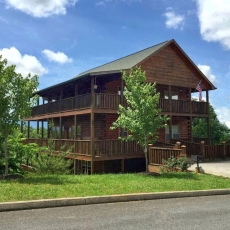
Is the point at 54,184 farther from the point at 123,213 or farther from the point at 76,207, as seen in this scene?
the point at 123,213

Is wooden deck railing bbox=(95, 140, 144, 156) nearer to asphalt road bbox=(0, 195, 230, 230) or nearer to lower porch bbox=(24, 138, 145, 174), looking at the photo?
lower porch bbox=(24, 138, 145, 174)

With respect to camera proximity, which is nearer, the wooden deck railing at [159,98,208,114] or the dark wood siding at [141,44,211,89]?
the wooden deck railing at [159,98,208,114]

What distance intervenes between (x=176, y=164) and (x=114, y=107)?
733cm

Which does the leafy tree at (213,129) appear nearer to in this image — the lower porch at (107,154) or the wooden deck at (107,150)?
the lower porch at (107,154)

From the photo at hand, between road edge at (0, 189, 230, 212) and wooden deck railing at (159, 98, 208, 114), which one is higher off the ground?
wooden deck railing at (159, 98, 208, 114)

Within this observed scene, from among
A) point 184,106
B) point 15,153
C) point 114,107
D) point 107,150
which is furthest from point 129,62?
point 15,153

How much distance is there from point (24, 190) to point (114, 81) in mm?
17667

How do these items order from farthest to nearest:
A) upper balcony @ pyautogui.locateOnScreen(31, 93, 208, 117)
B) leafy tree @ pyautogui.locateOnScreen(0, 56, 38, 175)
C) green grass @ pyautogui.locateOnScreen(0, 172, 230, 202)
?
upper balcony @ pyautogui.locateOnScreen(31, 93, 208, 117)
leafy tree @ pyautogui.locateOnScreen(0, 56, 38, 175)
green grass @ pyautogui.locateOnScreen(0, 172, 230, 202)

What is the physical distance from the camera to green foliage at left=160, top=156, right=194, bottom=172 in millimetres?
14750

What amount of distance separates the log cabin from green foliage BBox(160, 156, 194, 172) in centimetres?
498

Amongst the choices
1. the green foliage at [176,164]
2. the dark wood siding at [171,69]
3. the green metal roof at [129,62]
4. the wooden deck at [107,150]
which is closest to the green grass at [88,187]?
the green foliage at [176,164]

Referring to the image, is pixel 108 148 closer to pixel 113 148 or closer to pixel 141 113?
pixel 113 148

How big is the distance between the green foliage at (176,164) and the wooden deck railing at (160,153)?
40cm

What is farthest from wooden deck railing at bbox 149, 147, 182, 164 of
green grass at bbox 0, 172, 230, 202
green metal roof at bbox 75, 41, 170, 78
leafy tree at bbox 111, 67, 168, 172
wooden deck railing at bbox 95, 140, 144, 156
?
green metal roof at bbox 75, 41, 170, 78
